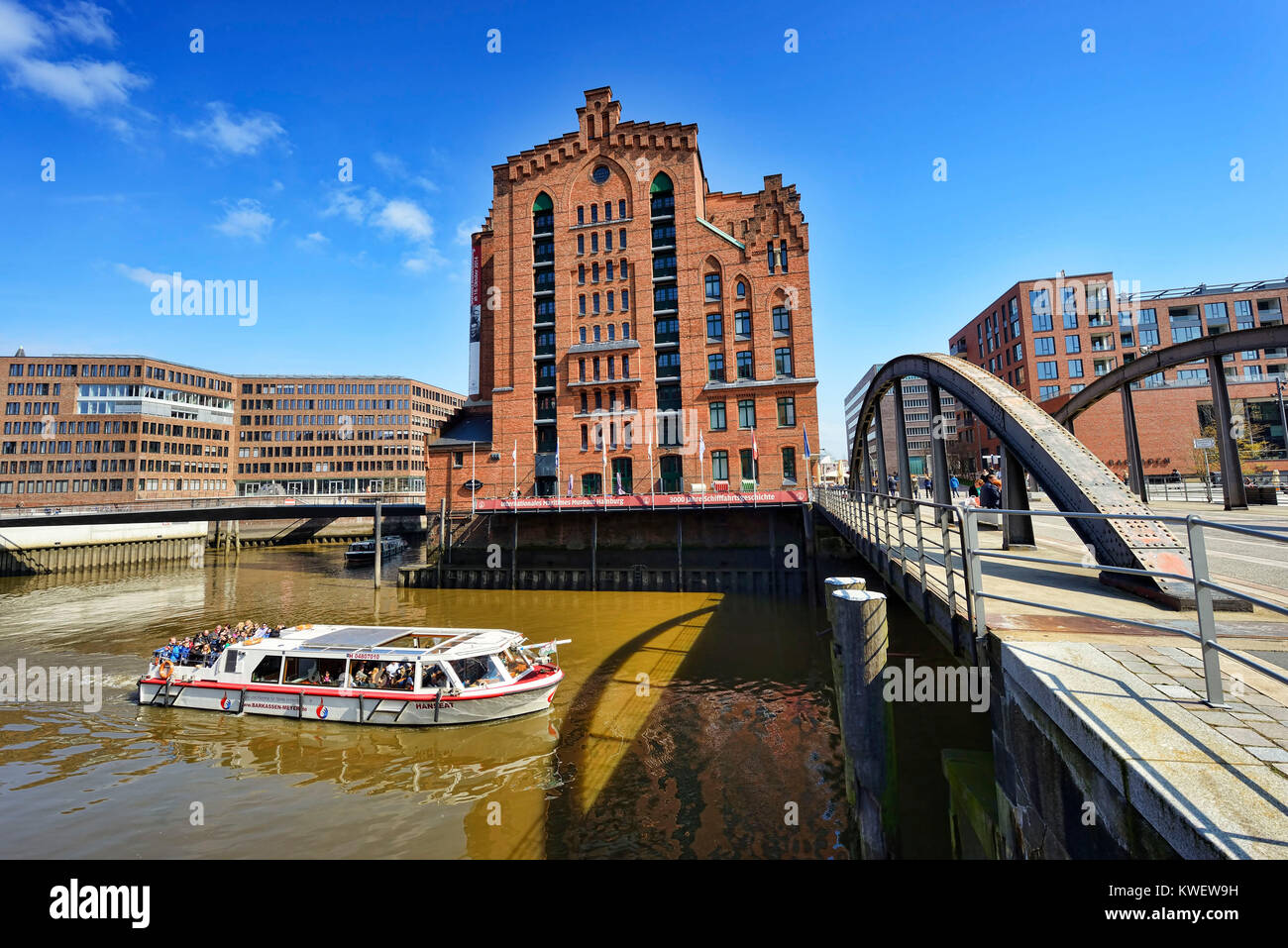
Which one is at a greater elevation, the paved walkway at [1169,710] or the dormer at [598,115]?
the dormer at [598,115]

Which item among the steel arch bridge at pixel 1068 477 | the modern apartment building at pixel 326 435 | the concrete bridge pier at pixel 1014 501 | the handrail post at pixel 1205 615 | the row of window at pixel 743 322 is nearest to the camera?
the handrail post at pixel 1205 615

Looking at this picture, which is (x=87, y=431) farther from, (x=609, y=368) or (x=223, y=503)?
(x=609, y=368)

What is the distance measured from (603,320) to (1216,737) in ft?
135

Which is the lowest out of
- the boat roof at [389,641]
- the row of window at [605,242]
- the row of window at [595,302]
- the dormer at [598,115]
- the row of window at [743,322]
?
the boat roof at [389,641]

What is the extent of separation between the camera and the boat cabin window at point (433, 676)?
14203 millimetres

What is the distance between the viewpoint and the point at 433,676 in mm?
14492

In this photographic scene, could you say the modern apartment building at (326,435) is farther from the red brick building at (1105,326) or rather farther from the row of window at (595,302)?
the red brick building at (1105,326)

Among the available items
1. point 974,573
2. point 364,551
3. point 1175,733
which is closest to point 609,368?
point 364,551

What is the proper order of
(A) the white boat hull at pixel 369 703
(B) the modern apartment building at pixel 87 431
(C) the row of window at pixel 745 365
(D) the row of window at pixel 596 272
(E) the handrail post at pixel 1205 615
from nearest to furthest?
1. (E) the handrail post at pixel 1205 615
2. (A) the white boat hull at pixel 369 703
3. (C) the row of window at pixel 745 365
4. (D) the row of window at pixel 596 272
5. (B) the modern apartment building at pixel 87 431

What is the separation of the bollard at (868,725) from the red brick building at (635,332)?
3241 cm

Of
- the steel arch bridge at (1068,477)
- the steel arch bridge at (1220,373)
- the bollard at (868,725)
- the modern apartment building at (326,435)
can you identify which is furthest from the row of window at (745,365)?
the modern apartment building at (326,435)

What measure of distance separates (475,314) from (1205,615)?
5279 centimetres

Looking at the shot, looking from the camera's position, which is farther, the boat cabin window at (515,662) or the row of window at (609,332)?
the row of window at (609,332)
